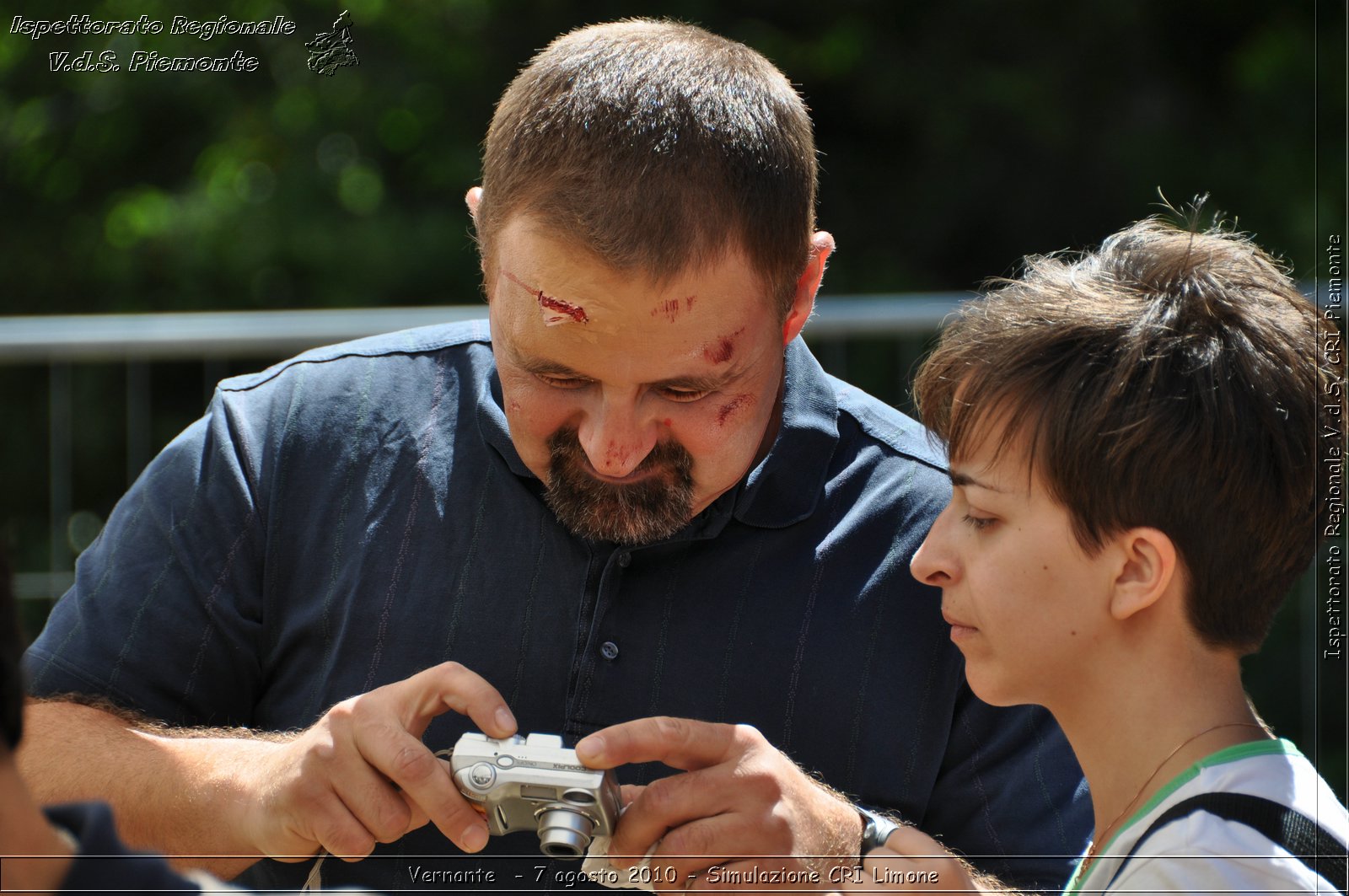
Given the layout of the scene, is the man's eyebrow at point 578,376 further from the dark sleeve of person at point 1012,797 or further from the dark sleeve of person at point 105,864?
the dark sleeve of person at point 105,864

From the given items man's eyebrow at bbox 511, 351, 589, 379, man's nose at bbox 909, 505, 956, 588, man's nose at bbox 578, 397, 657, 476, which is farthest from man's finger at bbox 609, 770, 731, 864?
man's eyebrow at bbox 511, 351, 589, 379

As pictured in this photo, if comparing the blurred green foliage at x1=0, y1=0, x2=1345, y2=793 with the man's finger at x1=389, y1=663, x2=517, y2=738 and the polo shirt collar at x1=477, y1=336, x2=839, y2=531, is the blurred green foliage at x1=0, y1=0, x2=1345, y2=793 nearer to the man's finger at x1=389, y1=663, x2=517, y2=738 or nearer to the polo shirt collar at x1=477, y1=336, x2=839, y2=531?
the polo shirt collar at x1=477, y1=336, x2=839, y2=531

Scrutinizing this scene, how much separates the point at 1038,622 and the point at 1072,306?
0.38 meters

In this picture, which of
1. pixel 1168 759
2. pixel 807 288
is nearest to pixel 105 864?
pixel 1168 759

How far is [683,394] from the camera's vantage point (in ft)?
5.75

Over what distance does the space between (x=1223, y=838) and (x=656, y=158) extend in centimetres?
103

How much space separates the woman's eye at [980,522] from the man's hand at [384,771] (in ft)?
1.89

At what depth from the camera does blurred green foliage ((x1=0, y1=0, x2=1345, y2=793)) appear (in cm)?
566

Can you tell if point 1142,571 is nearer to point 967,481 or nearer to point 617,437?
point 967,481

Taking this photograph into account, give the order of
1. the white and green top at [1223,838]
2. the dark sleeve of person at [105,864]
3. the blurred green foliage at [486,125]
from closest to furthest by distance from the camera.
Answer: the dark sleeve of person at [105,864] → the white and green top at [1223,838] → the blurred green foliage at [486,125]

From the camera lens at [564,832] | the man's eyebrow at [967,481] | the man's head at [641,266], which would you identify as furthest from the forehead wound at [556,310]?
the camera lens at [564,832]

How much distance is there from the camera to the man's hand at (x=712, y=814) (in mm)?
1422

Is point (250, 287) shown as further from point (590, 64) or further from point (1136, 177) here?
point (590, 64)

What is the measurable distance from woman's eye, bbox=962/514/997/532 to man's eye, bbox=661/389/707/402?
40cm
